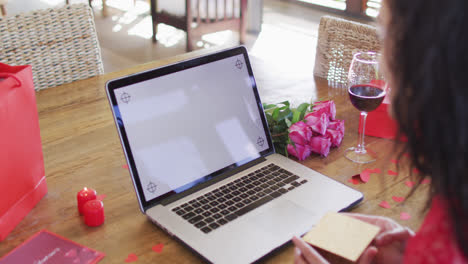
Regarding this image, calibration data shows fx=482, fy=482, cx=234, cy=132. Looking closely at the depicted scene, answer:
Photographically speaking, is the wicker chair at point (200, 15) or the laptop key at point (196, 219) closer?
the laptop key at point (196, 219)

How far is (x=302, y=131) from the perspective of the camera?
1098mm

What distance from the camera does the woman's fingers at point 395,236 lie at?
79 centimetres

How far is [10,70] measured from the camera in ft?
3.02

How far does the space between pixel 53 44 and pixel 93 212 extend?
0.76 m

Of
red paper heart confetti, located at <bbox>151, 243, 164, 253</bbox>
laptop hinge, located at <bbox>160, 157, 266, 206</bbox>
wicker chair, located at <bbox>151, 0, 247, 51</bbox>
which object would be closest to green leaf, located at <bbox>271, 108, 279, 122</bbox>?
laptop hinge, located at <bbox>160, 157, 266, 206</bbox>

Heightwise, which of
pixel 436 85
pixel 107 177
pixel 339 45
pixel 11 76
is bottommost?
pixel 107 177

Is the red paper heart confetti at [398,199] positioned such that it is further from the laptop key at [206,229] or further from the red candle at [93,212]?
the red candle at [93,212]

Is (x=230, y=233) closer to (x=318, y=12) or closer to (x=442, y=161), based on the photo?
(x=442, y=161)

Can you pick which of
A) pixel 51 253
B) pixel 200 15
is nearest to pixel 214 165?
pixel 51 253

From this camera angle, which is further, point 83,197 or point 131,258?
point 83,197

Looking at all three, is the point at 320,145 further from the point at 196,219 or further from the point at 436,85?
the point at 436,85

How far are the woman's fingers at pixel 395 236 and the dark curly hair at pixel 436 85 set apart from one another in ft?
0.74

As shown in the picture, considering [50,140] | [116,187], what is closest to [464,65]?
[116,187]

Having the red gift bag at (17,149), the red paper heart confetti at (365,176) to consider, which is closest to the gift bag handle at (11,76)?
the red gift bag at (17,149)
